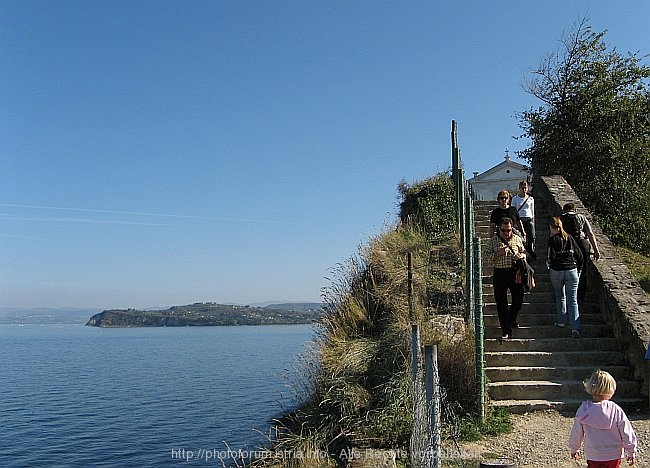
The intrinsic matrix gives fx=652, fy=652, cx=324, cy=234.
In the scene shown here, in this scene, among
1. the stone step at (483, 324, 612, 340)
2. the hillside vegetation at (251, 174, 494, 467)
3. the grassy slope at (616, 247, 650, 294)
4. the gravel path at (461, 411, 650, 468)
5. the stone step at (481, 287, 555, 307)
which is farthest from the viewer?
the grassy slope at (616, 247, 650, 294)

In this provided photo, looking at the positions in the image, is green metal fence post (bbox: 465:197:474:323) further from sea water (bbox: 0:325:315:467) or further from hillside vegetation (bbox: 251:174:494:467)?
sea water (bbox: 0:325:315:467)

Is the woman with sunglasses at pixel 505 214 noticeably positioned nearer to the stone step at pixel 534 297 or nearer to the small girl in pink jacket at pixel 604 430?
the stone step at pixel 534 297

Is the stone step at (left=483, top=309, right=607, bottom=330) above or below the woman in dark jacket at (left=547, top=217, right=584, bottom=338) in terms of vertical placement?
below

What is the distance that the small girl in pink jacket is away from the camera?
4.63 metres

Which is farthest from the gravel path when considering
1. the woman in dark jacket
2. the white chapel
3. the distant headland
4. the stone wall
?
the distant headland

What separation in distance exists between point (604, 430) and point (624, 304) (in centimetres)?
477

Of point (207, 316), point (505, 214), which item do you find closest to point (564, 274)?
point (505, 214)

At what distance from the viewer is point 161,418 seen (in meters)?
20.1

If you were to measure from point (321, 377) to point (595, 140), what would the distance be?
1174 centimetres

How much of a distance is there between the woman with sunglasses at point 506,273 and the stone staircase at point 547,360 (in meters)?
0.31

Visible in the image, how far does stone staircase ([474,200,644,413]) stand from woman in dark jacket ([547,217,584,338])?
0.74ft

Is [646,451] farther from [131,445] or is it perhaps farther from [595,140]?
[131,445]

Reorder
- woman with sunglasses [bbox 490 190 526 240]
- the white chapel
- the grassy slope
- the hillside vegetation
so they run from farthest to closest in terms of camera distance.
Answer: the white chapel
the grassy slope
woman with sunglasses [bbox 490 190 526 240]
the hillside vegetation

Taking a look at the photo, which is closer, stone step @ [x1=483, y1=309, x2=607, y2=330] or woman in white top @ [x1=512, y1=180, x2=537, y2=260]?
stone step @ [x1=483, y1=309, x2=607, y2=330]
